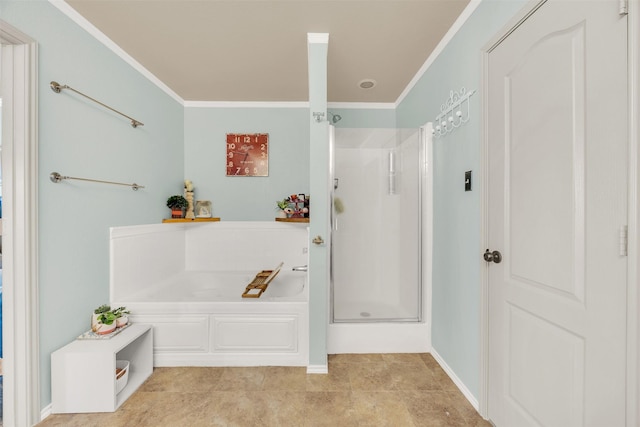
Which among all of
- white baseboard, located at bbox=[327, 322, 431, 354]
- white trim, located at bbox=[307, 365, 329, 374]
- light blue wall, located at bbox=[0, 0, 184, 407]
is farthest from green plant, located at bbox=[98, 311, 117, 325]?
white baseboard, located at bbox=[327, 322, 431, 354]

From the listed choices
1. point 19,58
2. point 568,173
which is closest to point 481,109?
point 568,173

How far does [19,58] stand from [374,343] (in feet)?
9.54

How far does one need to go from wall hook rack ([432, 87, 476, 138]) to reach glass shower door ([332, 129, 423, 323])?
1.12ft

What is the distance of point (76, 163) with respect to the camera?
180cm

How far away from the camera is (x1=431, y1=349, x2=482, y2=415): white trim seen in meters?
1.68

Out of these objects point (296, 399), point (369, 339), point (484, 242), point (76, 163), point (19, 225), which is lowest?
point (296, 399)

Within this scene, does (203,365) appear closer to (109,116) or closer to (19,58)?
(109,116)

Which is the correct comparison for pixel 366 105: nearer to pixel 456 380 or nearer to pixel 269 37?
pixel 269 37

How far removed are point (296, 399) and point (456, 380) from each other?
1072 mm

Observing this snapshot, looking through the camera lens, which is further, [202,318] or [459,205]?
[202,318]

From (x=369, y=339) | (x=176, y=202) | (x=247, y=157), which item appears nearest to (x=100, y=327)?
(x=176, y=202)

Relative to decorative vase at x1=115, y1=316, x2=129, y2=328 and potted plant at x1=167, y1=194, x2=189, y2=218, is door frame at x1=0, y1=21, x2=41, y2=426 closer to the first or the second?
decorative vase at x1=115, y1=316, x2=129, y2=328

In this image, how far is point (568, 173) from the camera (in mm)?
1052

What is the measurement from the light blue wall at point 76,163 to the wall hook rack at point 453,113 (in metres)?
2.46
